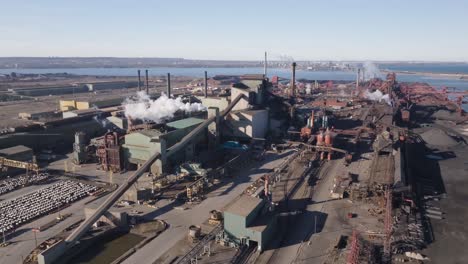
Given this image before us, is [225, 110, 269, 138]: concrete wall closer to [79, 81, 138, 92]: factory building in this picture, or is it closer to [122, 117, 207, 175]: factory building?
[122, 117, 207, 175]: factory building

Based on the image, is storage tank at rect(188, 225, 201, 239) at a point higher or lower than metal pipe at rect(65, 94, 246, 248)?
lower

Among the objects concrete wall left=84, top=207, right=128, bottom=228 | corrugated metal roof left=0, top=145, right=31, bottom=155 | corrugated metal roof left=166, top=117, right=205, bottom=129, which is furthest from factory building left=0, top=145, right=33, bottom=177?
concrete wall left=84, top=207, right=128, bottom=228

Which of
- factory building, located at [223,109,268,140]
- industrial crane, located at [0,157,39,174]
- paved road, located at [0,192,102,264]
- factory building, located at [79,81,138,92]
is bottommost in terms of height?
paved road, located at [0,192,102,264]

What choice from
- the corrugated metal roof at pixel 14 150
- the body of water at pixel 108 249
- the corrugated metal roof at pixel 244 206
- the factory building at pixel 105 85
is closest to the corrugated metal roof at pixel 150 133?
the corrugated metal roof at pixel 14 150

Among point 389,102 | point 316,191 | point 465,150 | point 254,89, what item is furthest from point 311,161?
point 389,102

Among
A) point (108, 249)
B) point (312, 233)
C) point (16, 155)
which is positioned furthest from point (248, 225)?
point (16, 155)

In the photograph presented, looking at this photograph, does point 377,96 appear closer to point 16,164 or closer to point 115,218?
point 115,218
